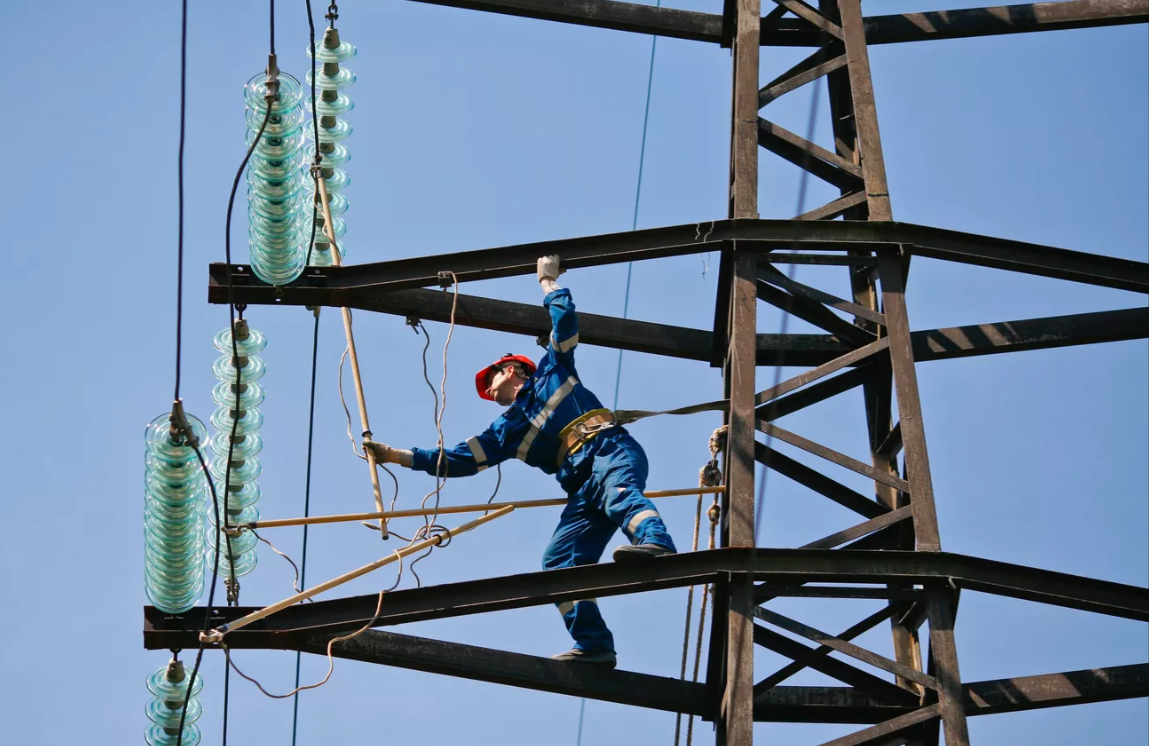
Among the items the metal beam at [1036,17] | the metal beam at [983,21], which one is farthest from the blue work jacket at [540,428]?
the metal beam at [1036,17]

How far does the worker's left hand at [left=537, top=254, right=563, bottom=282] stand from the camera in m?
12.8

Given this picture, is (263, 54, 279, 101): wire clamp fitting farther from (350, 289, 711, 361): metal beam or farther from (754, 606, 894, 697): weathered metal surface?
(754, 606, 894, 697): weathered metal surface

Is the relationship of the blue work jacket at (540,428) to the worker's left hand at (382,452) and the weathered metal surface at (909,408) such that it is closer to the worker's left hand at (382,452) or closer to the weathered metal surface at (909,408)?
the worker's left hand at (382,452)

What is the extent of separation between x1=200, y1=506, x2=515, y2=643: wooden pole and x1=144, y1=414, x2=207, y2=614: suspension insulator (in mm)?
374

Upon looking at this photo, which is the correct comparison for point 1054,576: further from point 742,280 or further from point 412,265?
point 412,265

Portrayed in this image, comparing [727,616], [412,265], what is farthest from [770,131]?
[727,616]

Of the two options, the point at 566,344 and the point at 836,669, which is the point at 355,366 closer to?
the point at 566,344

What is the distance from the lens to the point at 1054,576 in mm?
11648

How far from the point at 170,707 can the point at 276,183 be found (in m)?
3.38

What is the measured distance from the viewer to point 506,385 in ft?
45.8

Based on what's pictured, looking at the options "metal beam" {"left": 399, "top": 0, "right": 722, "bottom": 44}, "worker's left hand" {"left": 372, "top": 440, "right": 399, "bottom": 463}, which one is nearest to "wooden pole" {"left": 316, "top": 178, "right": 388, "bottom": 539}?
"worker's left hand" {"left": 372, "top": 440, "right": 399, "bottom": 463}

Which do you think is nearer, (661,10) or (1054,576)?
(1054,576)

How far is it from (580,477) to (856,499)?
1.79 m

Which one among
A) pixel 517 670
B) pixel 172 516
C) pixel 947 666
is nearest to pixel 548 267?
pixel 517 670
